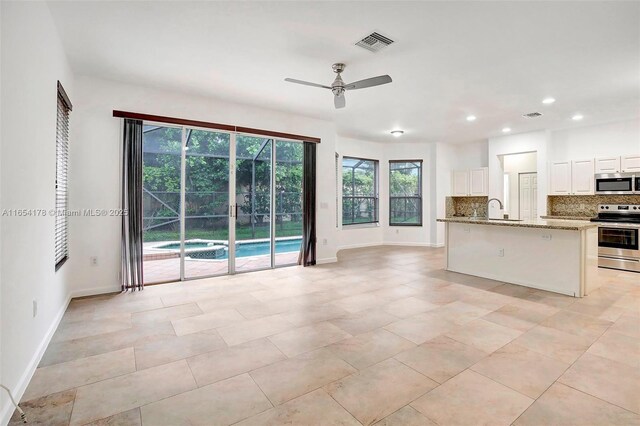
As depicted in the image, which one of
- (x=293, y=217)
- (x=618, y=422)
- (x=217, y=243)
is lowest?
(x=618, y=422)

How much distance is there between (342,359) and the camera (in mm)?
2541

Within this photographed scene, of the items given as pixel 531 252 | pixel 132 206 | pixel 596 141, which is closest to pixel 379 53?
pixel 531 252

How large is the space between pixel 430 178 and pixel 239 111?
18.4 feet

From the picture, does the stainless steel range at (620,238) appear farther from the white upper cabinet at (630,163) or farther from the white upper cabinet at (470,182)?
the white upper cabinet at (470,182)

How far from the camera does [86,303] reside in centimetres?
394

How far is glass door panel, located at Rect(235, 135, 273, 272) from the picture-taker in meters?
5.55

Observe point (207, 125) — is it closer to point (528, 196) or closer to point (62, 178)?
point (62, 178)

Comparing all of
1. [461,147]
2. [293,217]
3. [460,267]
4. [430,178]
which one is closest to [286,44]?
[293,217]

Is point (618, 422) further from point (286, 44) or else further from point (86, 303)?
point (86, 303)

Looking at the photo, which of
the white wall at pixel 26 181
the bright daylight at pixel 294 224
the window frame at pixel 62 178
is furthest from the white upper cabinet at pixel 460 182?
the white wall at pixel 26 181

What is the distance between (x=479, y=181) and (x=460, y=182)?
55 cm

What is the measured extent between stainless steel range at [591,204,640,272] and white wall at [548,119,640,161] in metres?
1.14

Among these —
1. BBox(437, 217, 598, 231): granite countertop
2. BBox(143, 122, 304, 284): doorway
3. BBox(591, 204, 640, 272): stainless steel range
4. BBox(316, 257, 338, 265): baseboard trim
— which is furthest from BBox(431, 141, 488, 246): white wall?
BBox(143, 122, 304, 284): doorway

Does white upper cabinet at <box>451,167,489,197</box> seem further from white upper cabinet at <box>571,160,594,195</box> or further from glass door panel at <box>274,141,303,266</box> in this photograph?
glass door panel at <box>274,141,303,266</box>
